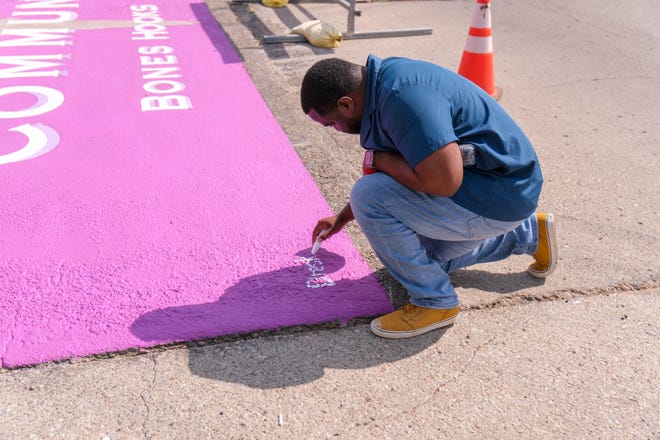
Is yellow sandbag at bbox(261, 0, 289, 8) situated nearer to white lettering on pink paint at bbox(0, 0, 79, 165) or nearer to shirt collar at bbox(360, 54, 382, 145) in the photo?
white lettering on pink paint at bbox(0, 0, 79, 165)

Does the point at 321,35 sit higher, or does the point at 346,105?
the point at 346,105

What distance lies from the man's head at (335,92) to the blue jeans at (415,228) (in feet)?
0.98

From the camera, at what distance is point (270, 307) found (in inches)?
106

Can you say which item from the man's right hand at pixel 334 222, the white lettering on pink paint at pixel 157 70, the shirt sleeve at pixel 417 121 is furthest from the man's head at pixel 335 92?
the white lettering on pink paint at pixel 157 70

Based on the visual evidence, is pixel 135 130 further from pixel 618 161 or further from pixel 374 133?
pixel 618 161

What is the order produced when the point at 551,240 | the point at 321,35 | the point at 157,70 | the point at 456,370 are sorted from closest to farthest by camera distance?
the point at 456,370, the point at 551,240, the point at 157,70, the point at 321,35

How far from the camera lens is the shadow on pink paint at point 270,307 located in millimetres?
2564

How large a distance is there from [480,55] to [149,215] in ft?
9.86

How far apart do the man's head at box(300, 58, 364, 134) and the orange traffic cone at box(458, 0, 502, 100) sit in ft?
9.81

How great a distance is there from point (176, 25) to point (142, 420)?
552 cm

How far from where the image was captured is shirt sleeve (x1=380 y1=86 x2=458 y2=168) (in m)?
2.17

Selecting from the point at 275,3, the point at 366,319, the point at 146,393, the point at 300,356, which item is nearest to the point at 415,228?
the point at 366,319

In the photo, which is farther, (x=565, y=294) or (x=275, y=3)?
(x=275, y=3)

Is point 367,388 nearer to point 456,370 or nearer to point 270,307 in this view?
point 456,370
